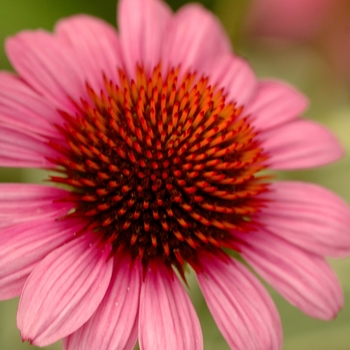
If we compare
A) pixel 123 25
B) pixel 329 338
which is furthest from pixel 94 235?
pixel 329 338

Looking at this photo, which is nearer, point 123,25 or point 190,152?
point 190,152

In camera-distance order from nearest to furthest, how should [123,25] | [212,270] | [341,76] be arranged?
[212,270] → [123,25] → [341,76]

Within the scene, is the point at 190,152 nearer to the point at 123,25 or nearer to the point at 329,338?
the point at 123,25

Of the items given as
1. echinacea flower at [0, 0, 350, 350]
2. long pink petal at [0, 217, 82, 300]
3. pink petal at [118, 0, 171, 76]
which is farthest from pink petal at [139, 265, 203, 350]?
pink petal at [118, 0, 171, 76]

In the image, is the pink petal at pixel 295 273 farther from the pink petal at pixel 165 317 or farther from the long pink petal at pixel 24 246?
the long pink petal at pixel 24 246

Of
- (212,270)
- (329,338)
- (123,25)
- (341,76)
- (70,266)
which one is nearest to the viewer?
(70,266)

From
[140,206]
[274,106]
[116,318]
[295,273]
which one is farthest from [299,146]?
[116,318]
